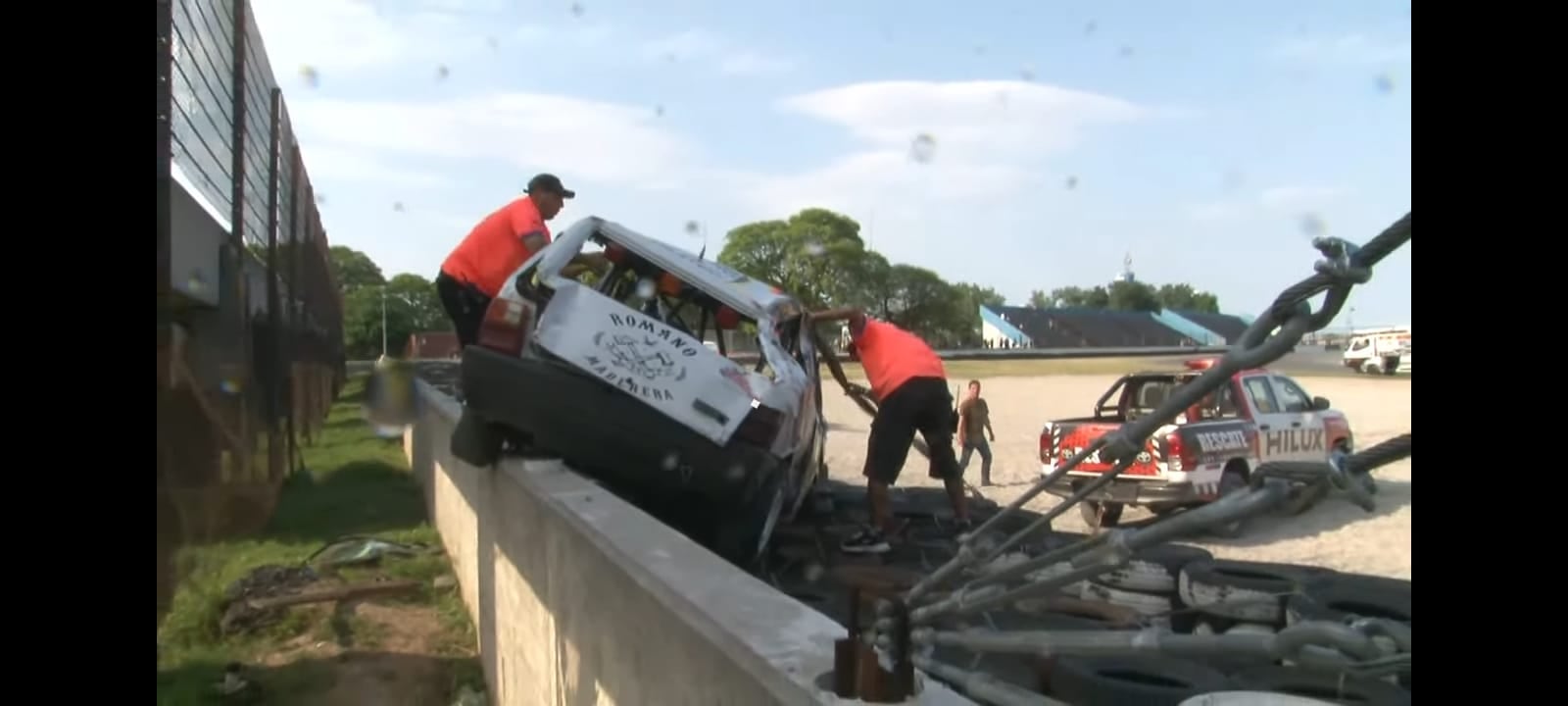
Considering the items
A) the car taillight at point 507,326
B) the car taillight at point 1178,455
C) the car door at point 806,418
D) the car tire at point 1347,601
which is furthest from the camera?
the car taillight at point 1178,455

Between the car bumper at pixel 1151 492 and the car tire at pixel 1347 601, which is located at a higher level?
the car tire at pixel 1347 601

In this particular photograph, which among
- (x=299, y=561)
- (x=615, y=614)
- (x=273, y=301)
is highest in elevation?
(x=273, y=301)

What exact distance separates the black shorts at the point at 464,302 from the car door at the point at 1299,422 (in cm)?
895

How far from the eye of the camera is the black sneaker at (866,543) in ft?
21.6

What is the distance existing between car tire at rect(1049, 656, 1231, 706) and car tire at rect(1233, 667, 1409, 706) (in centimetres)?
9

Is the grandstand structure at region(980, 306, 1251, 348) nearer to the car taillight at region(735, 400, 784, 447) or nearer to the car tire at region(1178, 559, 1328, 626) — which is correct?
the car taillight at region(735, 400, 784, 447)

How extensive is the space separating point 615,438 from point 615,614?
237 cm

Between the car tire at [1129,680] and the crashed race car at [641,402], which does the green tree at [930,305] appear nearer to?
the crashed race car at [641,402]

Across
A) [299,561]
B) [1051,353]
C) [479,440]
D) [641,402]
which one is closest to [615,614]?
[641,402]

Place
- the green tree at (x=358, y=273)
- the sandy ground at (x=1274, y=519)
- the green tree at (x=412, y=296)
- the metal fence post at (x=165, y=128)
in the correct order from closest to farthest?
the metal fence post at (x=165, y=128) → the sandy ground at (x=1274, y=519) → the green tree at (x=412, y=296) → the green tree at (x=358, y=273)

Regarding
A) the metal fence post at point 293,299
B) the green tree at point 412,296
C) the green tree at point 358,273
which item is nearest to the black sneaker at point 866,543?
the metal fence post at point 293,299

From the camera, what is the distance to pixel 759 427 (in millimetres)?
5918

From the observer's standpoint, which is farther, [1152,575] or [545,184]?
[545,184]

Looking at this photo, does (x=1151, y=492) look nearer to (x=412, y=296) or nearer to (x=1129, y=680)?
(x=1129, y=680)
